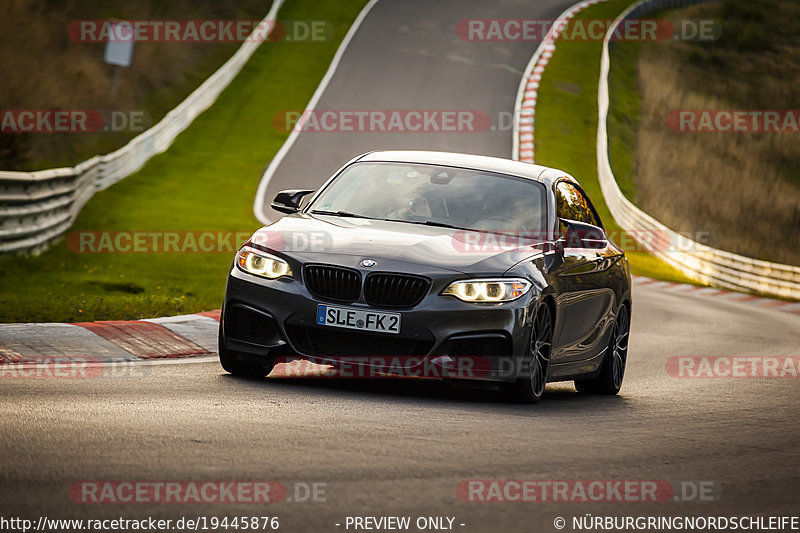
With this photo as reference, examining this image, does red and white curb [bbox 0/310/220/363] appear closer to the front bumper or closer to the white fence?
the front bumper

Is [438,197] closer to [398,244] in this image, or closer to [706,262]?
[398,244]

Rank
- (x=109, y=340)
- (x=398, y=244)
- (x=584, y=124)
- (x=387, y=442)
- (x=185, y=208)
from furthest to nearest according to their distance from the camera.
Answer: (x=584, y=124) → (x=185, y=208) → (x=109, y=340) → (x=398, y=244) → (x=387, y=442)

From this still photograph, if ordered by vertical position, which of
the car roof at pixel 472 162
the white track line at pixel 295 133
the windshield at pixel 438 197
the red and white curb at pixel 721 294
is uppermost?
the car roof at pixel 472 162

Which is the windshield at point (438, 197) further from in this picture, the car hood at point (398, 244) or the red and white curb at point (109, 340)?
the red and white curb at point (109, 340)

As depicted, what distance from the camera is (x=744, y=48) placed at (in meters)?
54.0

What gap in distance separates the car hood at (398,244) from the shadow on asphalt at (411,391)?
0.83 m

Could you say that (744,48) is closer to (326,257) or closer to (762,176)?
(762,176)

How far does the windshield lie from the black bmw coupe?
0.04 feet

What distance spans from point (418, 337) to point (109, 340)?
114 inches

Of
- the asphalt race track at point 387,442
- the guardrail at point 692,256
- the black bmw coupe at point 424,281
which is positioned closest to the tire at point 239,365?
the black bmw coupe at point 424,281

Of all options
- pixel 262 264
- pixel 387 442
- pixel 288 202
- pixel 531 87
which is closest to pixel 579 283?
pixel 288 202

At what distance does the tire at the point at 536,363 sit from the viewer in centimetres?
838

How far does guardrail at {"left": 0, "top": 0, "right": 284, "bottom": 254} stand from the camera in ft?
51.5

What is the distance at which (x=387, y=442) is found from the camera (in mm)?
6445
